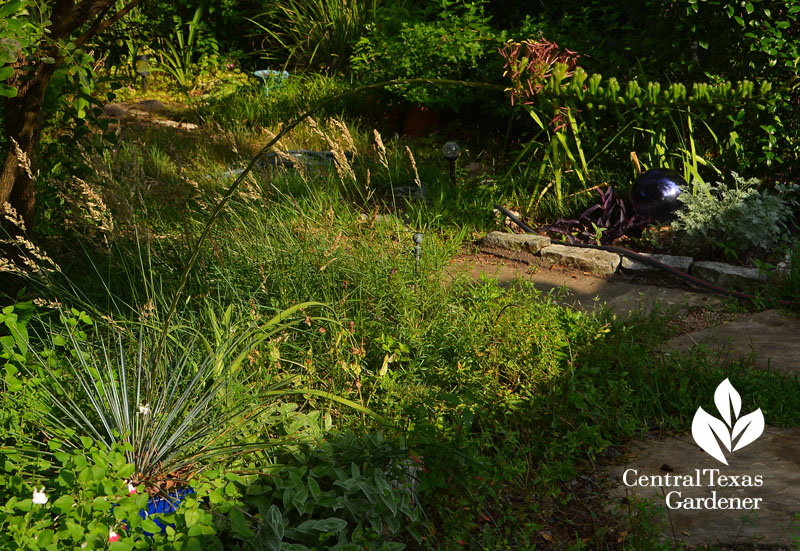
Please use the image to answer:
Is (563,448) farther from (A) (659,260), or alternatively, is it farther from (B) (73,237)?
(B) (73,237)

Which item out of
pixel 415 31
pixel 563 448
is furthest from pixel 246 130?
pixel 563 448

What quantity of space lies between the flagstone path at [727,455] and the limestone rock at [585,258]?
0.32 m

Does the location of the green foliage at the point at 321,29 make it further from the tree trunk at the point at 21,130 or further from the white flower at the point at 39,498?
the white flower at the point at 39,498

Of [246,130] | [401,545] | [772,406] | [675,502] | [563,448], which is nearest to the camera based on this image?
[401,545]

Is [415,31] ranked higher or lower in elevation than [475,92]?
higher

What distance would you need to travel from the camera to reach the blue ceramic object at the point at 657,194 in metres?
4.70

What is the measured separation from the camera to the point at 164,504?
2066 millimetres

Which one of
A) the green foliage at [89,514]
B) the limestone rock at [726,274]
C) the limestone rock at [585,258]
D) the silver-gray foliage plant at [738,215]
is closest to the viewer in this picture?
the green foliage at [89,514]

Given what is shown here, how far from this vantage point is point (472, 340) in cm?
312

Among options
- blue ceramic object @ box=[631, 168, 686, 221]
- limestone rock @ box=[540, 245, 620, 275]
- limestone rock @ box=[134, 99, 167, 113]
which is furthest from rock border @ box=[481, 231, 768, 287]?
limestone rock @ box=[134, 99, 167, 113]

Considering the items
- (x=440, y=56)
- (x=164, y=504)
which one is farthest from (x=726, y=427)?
(x=440, y=56)

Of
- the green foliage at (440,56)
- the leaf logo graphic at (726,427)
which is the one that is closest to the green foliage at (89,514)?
the leaf logo graphic at (726,427)

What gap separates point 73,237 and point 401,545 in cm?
273

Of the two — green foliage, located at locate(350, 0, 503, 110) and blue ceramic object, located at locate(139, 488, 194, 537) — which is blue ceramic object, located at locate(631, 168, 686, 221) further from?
blue ceramic object, located at locate(139, 488, 194, 537)
